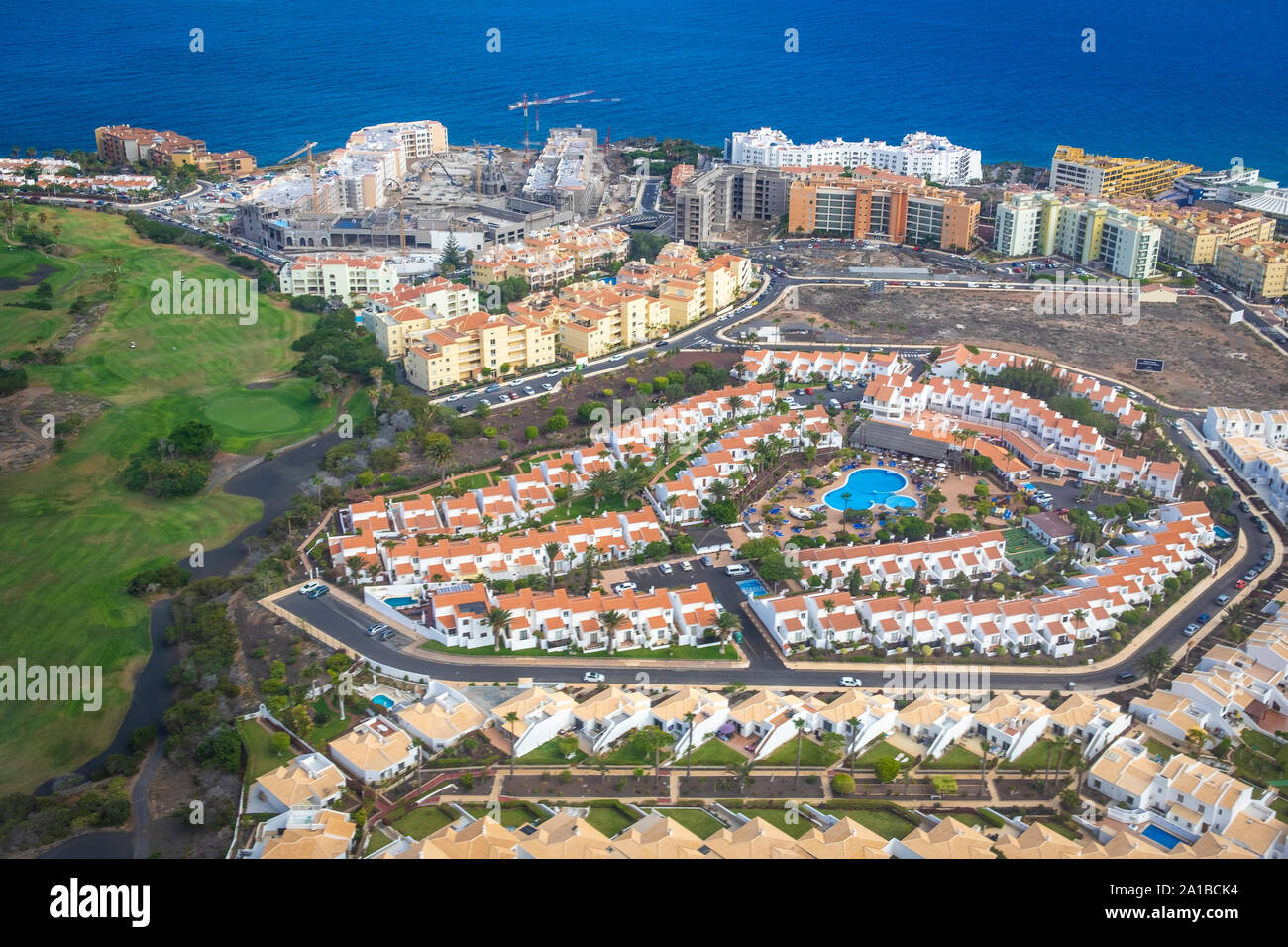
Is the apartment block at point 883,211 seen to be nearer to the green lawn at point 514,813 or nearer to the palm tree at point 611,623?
the palm tree at point 611,623

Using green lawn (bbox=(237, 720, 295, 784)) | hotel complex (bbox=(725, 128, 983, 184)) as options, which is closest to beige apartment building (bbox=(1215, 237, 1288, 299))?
hotel complex (bbox=(725, 128, 983, 184))

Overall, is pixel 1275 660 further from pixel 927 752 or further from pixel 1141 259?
pixel 1141 259

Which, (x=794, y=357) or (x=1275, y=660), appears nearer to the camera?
(x=1275, y=660)

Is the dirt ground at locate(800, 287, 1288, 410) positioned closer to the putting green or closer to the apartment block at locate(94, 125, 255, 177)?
the putting green

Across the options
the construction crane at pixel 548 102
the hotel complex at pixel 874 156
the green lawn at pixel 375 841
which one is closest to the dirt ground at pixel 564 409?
the green lawn at pixel 375 841
